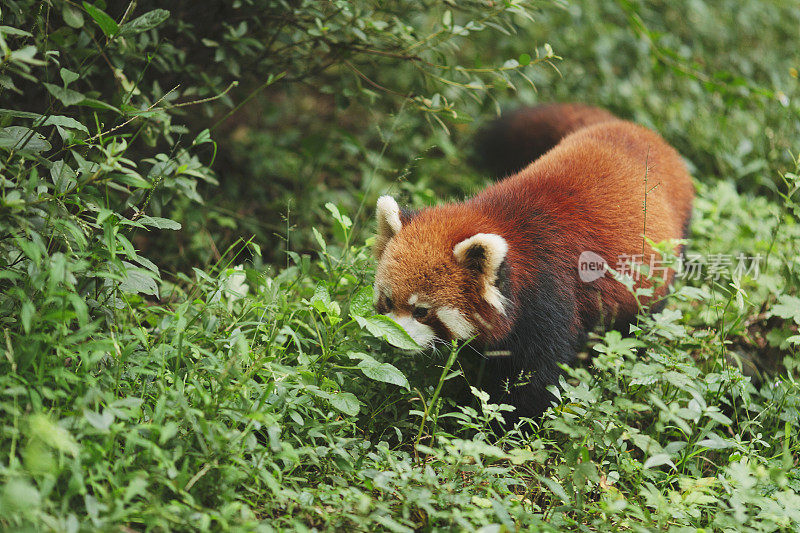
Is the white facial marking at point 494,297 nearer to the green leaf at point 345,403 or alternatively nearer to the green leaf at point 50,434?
the green leaf at point 345,403

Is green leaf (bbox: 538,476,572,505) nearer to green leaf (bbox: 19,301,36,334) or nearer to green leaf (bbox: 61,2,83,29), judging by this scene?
green leaf (bbox: 19,301,36,334)

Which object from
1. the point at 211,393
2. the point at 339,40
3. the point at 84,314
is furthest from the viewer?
the point at 339,40

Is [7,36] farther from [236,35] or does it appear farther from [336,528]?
[336,528]

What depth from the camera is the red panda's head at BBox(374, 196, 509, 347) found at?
7.66 feet

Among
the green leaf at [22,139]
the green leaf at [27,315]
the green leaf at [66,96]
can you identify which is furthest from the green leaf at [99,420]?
the green leaf at [66,96]

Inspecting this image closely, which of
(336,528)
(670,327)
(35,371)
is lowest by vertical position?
(336,528)

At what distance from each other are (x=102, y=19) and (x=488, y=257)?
1.56m

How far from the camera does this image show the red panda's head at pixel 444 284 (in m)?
2.33

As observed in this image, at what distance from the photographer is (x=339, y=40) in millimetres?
3043

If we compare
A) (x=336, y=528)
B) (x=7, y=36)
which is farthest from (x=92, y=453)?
(x=7, y=36)

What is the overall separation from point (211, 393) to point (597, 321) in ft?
5.34

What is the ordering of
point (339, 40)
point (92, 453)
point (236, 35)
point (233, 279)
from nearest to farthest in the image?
point (92, 453), point (233, 279), point (236, 35), point (339, 40)

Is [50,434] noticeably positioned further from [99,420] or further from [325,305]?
[325,305]

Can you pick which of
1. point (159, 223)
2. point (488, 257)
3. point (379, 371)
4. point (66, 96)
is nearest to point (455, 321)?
point (488, 257)
